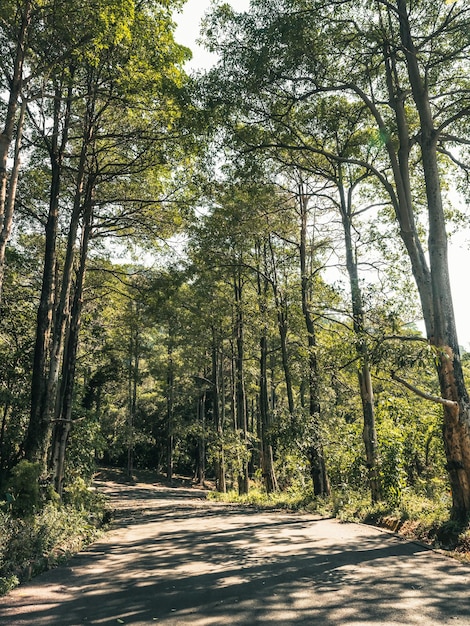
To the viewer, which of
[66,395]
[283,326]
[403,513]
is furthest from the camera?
[283,326]

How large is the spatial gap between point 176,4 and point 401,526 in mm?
11773

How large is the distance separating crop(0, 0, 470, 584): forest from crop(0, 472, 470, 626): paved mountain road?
2012mm

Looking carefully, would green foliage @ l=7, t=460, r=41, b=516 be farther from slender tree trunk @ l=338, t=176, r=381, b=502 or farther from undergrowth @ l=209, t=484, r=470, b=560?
slender tree trunk @ l=338, t=176, r=381, b=502

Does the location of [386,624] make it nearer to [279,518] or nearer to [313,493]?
[279,518]

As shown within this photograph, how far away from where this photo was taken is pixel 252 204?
15.1m

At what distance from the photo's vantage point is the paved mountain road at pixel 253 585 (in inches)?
158

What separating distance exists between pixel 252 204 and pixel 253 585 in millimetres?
12141

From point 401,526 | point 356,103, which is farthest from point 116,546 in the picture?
point 356,103

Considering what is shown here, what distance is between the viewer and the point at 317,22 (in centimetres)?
879

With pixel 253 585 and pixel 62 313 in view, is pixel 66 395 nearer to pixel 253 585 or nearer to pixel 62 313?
pixel 62 313

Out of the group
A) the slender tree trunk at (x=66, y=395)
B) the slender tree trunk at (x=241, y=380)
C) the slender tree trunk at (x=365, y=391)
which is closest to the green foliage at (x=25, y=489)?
the slender tree trunk at (x=66, y=395)

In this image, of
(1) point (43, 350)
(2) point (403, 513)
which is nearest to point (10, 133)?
(1) point (43, 350)

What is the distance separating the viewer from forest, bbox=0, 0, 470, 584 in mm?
8133

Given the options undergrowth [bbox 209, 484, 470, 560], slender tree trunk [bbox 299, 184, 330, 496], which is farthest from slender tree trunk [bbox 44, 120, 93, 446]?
undergrowth [bbox 209, 484, 470, 560]
